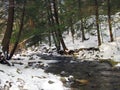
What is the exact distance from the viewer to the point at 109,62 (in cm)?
2505

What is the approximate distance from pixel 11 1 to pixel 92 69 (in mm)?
7161

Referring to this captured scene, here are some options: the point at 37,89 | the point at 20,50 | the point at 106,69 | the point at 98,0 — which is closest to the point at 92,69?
the point at 106,69

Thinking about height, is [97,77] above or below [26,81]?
below

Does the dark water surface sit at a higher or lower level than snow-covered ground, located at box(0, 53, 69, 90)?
lower

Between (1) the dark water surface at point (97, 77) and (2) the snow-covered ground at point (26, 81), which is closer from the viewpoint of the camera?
(2) the snow-covered ground at point (26, 81)

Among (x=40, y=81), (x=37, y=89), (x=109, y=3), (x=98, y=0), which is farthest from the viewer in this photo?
(x=98, y=0)

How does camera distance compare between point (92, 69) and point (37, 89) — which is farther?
point (92, 69)

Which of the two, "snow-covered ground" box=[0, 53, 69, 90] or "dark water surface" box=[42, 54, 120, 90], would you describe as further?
"dark water surface" box=[42, 54, 120, 90]

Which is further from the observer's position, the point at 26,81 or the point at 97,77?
the point at 97,77

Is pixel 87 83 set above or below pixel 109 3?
below

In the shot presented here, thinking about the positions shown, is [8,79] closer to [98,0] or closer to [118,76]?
[118,76]

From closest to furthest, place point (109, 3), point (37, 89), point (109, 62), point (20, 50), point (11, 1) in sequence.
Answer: point (37, 89), point (11, 1), point (109, 62), point (109, 3), point (20, 50)

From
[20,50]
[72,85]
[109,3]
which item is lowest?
[20,50]

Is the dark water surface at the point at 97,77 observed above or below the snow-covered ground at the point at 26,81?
below
